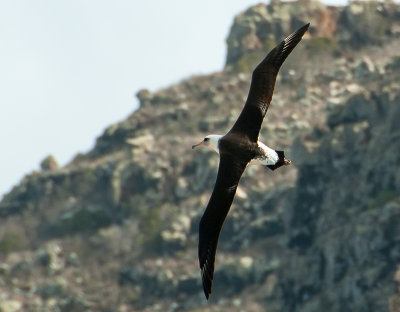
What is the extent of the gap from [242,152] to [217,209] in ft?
4.34

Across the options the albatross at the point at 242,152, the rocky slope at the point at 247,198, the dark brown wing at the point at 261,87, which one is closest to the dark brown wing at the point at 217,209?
the albatross at the point at 242,152

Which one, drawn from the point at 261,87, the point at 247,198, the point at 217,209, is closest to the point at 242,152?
the point at 217,209

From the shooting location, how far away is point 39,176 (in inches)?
3093

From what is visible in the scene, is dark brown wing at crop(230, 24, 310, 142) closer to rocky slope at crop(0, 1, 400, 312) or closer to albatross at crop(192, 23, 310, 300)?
albatross at crop(192, 23, 310, 300)

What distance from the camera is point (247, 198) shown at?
6531 centimetres

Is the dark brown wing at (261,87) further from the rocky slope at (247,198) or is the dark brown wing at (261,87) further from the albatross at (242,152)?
the rocky slope at (247,198)

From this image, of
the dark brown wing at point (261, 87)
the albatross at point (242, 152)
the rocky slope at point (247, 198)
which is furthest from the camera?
the rocky slope at point (247, 198)

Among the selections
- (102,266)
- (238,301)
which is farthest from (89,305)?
(238,301)

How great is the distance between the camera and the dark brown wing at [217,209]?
65.7 feet

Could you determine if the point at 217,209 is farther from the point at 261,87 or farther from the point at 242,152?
the point at 261,87

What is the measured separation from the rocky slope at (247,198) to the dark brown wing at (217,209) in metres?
29.5

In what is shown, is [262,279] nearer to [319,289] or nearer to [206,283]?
[319,289]

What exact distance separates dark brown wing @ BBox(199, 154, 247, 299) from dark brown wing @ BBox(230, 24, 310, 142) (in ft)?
2.44

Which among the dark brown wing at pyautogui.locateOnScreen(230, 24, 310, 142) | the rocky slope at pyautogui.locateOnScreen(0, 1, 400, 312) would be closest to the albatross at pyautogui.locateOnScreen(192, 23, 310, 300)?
the dark brown wing at pyautogui.locateOnScreen(230, 24, 310, 142)
